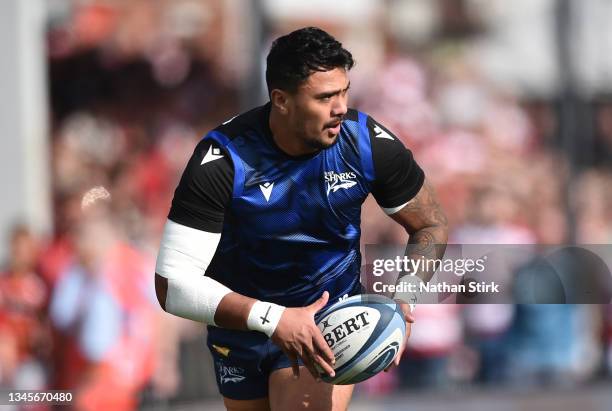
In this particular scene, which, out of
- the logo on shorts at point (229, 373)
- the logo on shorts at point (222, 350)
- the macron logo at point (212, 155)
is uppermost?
the macron logo at point (212, 155)

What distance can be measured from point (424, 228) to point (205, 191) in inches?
40.4

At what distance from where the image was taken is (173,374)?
31.7 feet

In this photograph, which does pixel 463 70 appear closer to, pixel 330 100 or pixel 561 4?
pixel 561 4

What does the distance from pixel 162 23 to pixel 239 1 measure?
28.0 inches

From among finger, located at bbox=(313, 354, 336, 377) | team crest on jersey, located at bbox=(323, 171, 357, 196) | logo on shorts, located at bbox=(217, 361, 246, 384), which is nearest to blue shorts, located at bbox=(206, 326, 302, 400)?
logo on shorts, located at bbox=(217, 361, 246, 384)

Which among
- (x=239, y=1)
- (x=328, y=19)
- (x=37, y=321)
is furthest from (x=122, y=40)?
(x=37, y=321)

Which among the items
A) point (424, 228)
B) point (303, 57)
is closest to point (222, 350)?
point (424, 228)

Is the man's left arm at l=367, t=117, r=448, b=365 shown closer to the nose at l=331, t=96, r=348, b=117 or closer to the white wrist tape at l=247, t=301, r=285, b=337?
the nose at l=331, t=96, r=348, b=117

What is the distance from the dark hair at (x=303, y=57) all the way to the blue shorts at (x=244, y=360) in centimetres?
106

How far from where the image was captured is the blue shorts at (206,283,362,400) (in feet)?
18.1

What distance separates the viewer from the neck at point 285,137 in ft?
17.0

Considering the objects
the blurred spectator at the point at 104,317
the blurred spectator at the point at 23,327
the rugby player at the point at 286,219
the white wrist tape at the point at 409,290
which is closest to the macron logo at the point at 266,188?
the rugby player at the point at 286,219

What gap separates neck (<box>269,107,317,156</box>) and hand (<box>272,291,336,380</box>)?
73 centimetres

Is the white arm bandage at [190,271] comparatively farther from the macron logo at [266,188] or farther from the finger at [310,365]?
the finger at [310,365]
